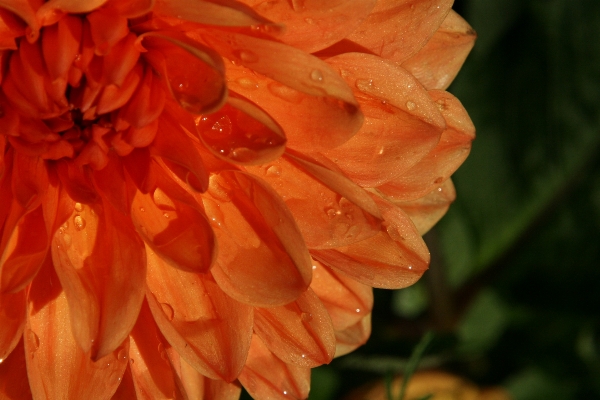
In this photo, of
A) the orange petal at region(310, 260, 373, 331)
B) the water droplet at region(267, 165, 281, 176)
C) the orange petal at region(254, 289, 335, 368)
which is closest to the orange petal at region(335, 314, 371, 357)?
the orange petal at region(310, 260, 373, 331)

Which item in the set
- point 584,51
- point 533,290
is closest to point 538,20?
point 584,51

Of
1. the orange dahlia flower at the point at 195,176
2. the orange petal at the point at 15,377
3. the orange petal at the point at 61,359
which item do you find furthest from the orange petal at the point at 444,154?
the orange petal at the point at 15,377

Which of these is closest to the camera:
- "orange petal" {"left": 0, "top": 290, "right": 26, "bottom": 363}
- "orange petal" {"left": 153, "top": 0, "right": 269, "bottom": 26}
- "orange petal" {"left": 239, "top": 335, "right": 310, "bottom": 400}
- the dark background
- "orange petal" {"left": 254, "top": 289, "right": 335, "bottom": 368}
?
"orange petal" {"left": 153, "top": 0, "right": 269, "bottom": 26}

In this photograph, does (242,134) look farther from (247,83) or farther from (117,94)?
(117,94)

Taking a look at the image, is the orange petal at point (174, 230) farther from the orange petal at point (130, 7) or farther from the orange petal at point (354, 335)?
the orange petal at point (354, 335)

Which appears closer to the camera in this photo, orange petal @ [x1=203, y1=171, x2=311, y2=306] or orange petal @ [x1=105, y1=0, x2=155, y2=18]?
orange petal @ [x1=105, y1=0, x2=155, y2=18]

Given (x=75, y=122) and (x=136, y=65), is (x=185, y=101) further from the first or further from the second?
(x=75, y=122)

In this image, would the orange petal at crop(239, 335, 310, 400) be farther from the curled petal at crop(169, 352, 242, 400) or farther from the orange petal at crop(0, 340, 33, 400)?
the orange petal at crop(0, 340, 33, 400)
